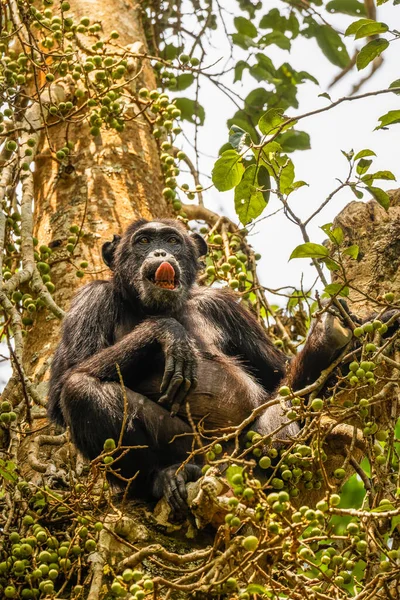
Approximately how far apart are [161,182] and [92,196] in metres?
0.79

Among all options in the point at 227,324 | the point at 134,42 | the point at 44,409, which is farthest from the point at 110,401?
the point at 134,42

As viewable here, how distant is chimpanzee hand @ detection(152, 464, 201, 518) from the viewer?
4672mm

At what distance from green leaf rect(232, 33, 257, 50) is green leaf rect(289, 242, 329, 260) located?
557 cm

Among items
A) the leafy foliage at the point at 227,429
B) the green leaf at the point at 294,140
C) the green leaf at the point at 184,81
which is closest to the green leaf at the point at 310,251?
the leafy foliage at the point at 227,429

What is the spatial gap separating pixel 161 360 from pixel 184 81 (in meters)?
4.73

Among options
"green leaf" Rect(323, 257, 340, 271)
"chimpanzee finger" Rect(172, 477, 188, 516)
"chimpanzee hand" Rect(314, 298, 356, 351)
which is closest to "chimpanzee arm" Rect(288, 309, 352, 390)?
"chimpanzee hand" Rect(314, 298, 356, 351)

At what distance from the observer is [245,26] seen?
973cm

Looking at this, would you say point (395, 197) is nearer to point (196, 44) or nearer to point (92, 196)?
point (92, 196)

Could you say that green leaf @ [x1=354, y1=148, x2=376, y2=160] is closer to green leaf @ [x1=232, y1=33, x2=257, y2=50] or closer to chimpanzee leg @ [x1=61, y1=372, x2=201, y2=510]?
chimpanzee leg @ [x1=61, y1=372, x2=201, y2=510]

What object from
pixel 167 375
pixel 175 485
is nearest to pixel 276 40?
pixel 167 375

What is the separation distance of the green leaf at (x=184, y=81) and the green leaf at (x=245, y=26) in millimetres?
888

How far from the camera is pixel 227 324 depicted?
6.33 m

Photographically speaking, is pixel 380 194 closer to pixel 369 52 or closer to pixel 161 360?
pixel 369 52

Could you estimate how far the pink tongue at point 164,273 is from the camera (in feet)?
19.4
